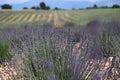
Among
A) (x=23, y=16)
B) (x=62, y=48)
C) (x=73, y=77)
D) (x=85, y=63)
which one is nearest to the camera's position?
(x=73, y=77)

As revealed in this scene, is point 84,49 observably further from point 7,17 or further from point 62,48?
point 7,17

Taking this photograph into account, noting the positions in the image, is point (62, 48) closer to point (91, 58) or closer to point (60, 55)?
point (60, 55)

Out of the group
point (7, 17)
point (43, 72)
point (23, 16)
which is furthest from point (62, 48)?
point (23, 16)

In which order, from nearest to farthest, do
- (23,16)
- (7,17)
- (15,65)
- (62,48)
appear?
(15,65) → (62,48) → (7,17) → (23,16)

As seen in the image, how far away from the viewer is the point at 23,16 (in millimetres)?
46406

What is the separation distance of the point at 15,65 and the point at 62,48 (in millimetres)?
674

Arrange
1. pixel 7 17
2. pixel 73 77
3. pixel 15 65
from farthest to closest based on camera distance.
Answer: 1. pixel 7 17
2. pixel 15 65
3. pixel 73 77

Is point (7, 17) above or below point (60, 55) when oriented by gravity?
below

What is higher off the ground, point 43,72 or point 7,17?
point 43,72

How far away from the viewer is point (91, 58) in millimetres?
4266

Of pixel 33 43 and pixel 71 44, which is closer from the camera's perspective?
pixel 71 44

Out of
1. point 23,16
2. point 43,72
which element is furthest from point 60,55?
point 23,16

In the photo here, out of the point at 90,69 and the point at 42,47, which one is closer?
the point at 90,69

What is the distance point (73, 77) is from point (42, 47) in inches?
58.4
